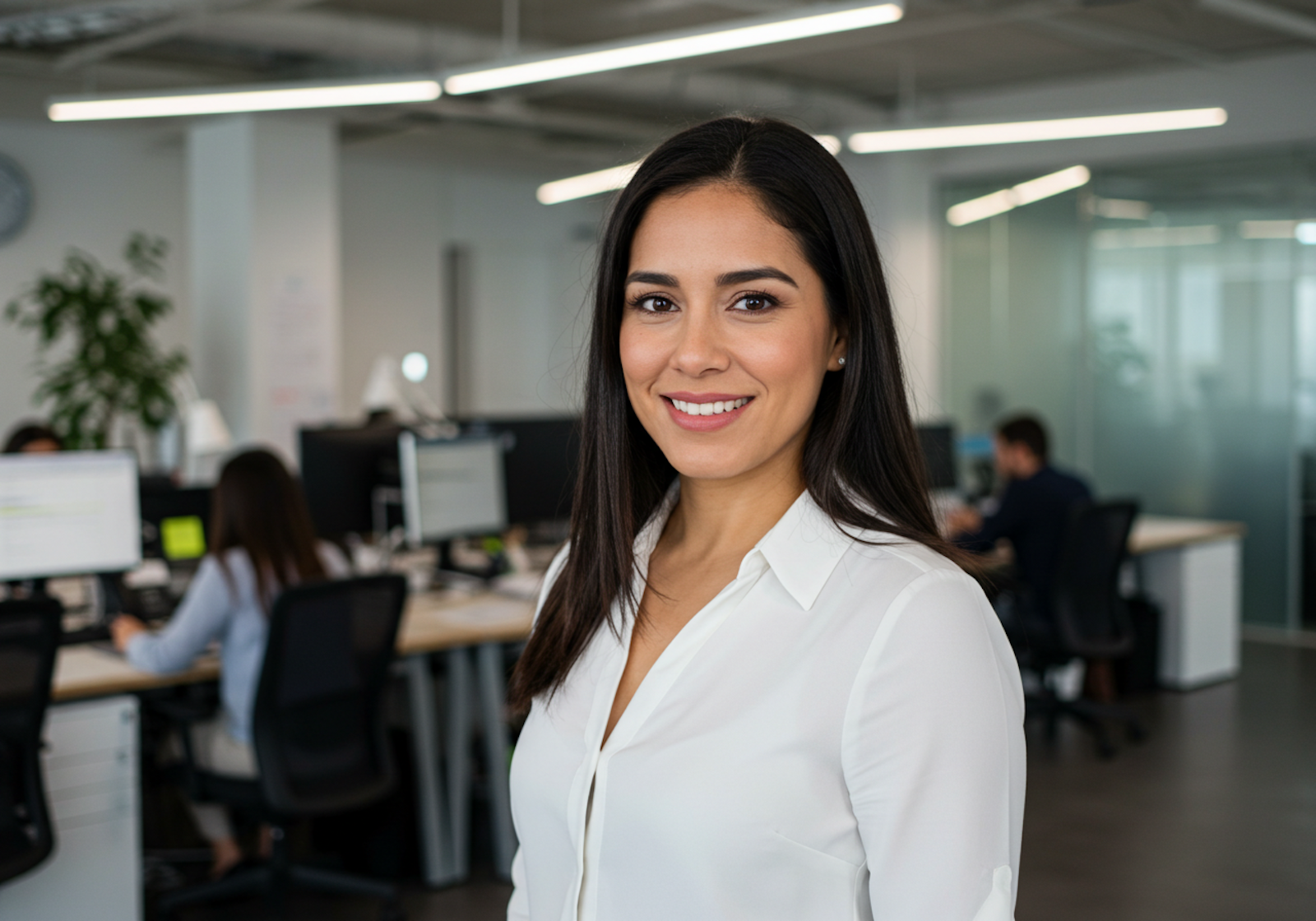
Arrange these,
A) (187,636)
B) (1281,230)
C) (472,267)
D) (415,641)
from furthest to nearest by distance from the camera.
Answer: (472,267) → (1281,230) → (415,641) → (187,636)

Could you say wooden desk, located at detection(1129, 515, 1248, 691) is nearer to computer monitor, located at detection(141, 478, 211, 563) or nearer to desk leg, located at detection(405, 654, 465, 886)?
desk leg, located at detection(405, 654, 465, 886)

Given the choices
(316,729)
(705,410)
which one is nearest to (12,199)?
(316,729)

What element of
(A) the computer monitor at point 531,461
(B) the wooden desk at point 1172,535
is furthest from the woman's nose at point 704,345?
(B) the wooden desk at point 1172,535

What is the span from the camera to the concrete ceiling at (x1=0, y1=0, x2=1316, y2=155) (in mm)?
5867

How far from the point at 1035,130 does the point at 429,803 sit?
14.1 ft

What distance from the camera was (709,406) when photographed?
114cm

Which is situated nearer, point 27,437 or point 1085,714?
point 27,437

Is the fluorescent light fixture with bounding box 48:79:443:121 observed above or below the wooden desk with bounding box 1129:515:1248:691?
above

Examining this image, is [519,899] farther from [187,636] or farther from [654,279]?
[187,636]

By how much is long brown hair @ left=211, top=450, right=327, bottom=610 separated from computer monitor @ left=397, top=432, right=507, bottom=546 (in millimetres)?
939

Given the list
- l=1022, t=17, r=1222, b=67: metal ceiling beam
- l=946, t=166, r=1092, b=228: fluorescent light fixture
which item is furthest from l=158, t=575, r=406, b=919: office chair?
l=946, t=166, r=1092, b=228: fluorescent light fixture

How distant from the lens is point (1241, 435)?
7.34 m

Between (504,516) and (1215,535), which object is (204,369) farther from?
(1215,535)

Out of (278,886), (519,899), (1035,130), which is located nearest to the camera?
(519,899)
